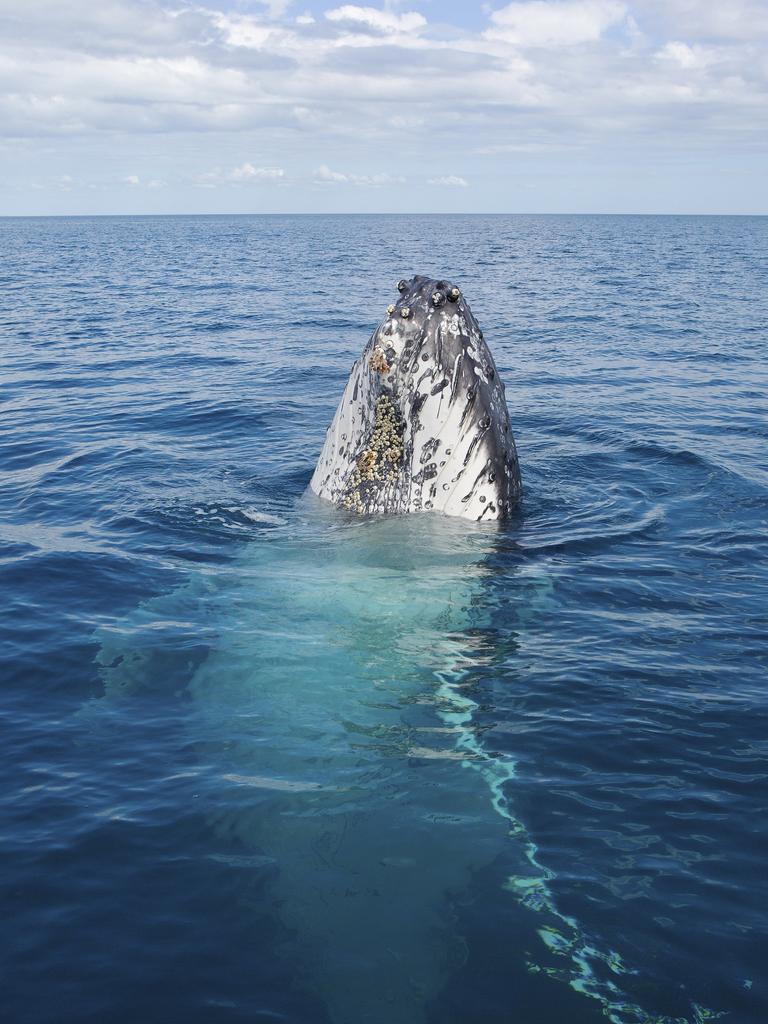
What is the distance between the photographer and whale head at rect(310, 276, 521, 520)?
9883 millimetres

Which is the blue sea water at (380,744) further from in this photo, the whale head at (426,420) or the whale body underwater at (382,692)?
the whale head at (426,420)

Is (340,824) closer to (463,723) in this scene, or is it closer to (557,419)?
(463,723)

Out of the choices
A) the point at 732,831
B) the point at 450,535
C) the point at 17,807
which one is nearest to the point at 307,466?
the point at 450,535

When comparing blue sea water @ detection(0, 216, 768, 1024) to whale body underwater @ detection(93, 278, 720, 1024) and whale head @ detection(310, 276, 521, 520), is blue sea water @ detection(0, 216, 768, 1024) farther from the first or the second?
whale head @ detection(310, 276, 521, 520)

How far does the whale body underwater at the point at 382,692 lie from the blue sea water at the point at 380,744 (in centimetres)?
3

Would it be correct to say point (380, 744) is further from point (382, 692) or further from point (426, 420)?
point (426, 420)

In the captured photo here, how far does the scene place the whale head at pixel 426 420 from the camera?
9883mm

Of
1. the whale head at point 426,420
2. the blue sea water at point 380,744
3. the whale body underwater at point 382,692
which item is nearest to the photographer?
the blue sea water at point 380,744

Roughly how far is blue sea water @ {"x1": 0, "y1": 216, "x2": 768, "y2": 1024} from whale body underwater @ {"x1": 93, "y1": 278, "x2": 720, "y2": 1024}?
31 mm

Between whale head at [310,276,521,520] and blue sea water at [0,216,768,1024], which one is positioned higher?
whale head at [310,276,521,520]

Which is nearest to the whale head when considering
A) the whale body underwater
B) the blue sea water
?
the whale body underwater

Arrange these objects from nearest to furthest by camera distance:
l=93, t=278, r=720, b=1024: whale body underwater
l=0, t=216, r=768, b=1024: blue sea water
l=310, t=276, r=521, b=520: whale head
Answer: l=0, t=216, r=768, b=1024: blue sea water, l=93, t=278, r=720, b=1024: whale body underwater, l=310, t=276, r=521, b=520: whale head

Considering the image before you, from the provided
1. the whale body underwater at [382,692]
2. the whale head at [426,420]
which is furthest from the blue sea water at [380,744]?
the whale head at [426,420]

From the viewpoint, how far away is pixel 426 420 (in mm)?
10125
